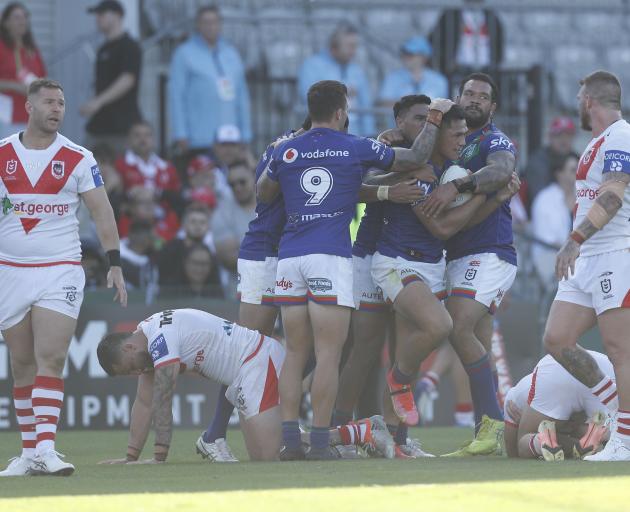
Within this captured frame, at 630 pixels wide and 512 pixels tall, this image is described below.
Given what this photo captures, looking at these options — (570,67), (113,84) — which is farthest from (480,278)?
(570,67)

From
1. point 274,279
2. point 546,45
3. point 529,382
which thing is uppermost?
point 546,45

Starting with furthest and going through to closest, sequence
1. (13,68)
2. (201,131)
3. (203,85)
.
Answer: (201,131)
(203,85)
(13,68)

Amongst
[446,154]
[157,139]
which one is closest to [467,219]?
[446,154]

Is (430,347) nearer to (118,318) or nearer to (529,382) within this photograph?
(529,382)

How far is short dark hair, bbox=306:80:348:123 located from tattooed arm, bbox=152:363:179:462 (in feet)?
6.39

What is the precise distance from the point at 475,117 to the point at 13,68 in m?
7.73

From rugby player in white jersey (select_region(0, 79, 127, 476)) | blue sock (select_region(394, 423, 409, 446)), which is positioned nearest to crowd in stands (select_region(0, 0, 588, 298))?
blue sock (select_region(394, 423, 409, 446))

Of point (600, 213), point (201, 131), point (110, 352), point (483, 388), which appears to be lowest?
point (483, 388)

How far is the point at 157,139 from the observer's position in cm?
1923

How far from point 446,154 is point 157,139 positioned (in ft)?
32.1

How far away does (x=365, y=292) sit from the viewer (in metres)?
10.2

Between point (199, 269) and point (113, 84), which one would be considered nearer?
point (199, 269)

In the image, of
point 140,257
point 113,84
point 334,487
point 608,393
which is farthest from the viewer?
point 113,84

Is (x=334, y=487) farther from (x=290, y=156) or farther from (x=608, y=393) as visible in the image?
(x=290, y=156)
